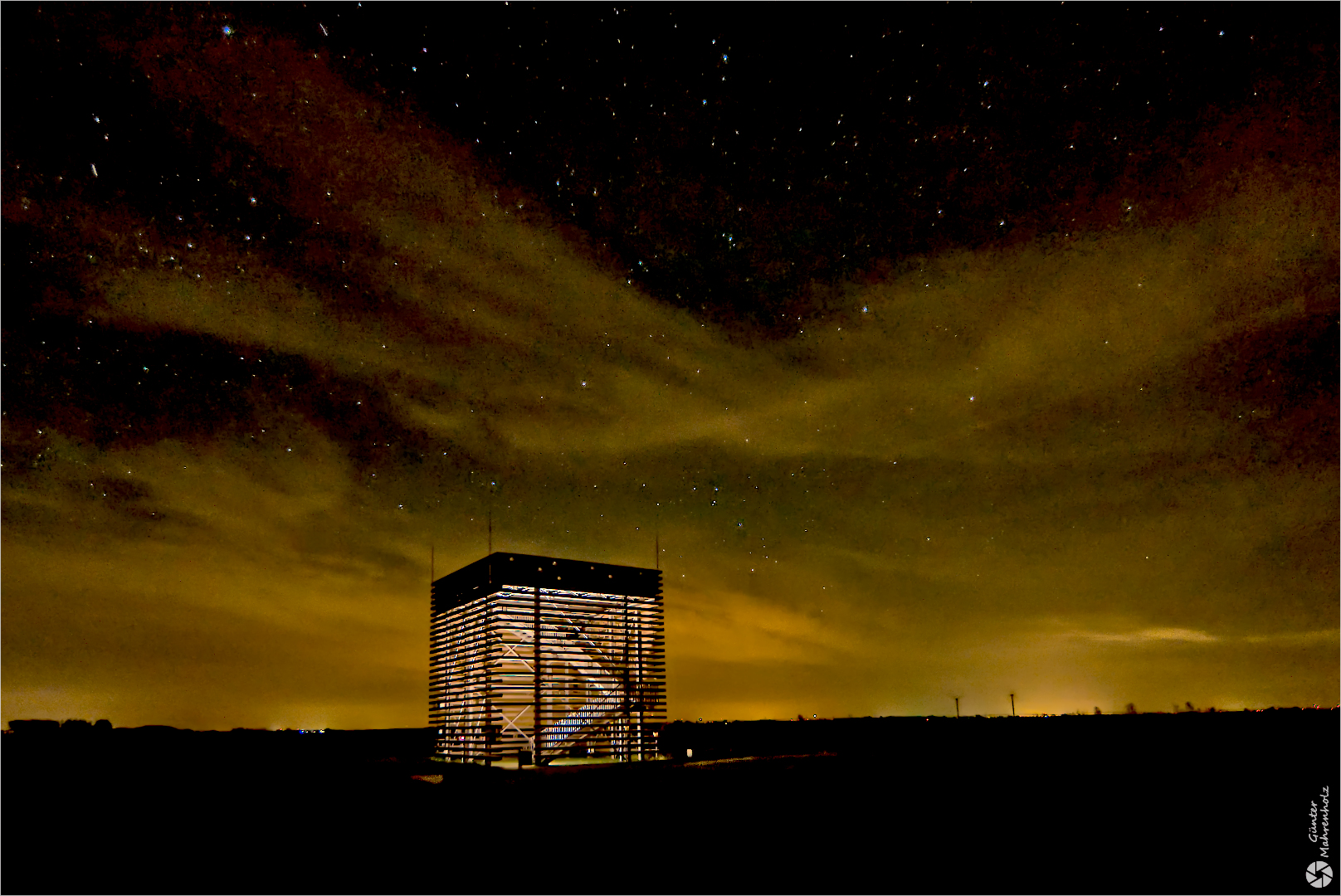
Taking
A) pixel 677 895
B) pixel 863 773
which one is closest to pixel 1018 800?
pixel 863 773

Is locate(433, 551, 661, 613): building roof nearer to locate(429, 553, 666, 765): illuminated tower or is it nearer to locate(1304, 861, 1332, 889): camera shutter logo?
locate(429, 553, 666, 765): illuminated tower

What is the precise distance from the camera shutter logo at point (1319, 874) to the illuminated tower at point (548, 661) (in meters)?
9.21

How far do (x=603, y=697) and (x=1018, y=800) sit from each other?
677 cm

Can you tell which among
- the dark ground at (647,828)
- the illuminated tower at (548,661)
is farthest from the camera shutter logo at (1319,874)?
the illuminated tower at (548,661)

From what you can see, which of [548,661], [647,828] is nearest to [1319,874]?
[647,828]

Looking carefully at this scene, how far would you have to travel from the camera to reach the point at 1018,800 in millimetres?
9234

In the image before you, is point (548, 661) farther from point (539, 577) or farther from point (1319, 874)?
point (1319, 874)

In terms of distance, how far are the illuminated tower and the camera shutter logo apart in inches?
363

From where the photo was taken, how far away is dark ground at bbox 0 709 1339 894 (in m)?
5.36

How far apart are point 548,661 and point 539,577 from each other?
146 cm

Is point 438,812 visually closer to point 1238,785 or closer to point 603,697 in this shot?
point 603,697

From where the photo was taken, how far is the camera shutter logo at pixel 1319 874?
5.92 m

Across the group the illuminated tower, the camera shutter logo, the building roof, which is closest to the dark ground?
the camera shutter logo

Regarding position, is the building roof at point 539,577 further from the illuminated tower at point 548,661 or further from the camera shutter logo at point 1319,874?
the camera shutter logo at point 1319,874
